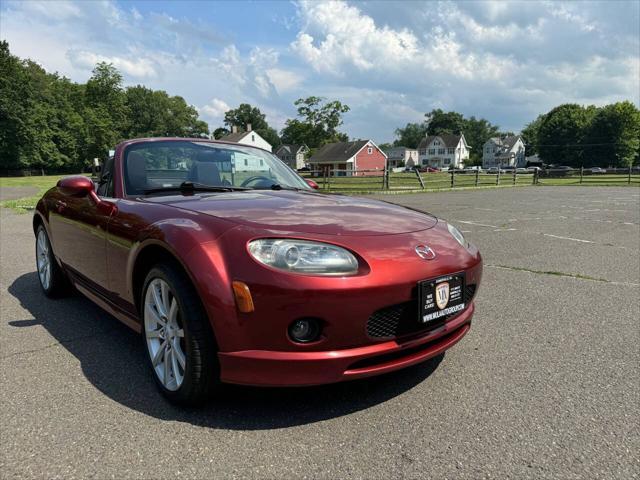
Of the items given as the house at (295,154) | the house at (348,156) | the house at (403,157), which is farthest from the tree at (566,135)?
the house at (295,154)

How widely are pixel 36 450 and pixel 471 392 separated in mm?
2095

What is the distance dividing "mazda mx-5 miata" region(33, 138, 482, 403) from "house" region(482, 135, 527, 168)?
113 meters

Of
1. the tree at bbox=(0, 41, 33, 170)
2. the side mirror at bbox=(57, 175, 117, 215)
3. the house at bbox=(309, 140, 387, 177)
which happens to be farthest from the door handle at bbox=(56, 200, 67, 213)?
the house at bbox=(309, 140, 387, 177)

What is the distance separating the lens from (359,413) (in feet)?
7.23

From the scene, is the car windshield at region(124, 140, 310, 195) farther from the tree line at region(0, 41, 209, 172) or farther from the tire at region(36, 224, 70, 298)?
the tree line at region(0, 41, 209, 172)

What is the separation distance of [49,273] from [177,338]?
105 inches

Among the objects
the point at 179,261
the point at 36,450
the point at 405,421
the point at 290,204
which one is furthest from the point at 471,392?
the point at 36,450

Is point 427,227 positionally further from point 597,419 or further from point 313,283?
point 597,419

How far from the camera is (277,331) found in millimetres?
1966

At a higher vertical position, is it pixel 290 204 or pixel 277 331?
pixel 290 204

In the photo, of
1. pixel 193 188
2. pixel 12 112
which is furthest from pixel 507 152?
pixel 193 188

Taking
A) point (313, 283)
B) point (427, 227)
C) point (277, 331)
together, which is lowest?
point (277, 331)

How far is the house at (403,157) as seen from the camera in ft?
365

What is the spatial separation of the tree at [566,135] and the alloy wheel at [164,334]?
86.3 m
